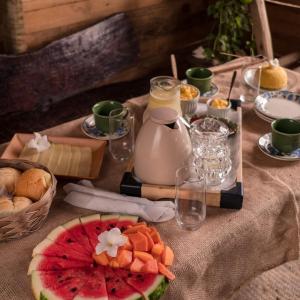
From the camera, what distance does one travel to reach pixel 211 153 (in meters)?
1.29

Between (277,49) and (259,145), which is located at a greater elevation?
(259,145)

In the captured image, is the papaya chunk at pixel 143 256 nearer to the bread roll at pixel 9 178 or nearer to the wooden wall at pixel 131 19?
the bread roll at pixel 9 178

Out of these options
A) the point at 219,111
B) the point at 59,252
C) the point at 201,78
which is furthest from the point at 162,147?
the point at 201,78

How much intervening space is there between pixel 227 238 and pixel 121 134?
51cm

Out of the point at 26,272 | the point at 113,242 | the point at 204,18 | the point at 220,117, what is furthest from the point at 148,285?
the point at 204,18

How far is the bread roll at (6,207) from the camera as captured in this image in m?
1.02

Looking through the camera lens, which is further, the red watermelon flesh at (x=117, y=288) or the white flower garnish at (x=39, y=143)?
the white flower garnish at (x=39, y=143)

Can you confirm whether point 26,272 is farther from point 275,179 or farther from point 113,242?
point 275,179

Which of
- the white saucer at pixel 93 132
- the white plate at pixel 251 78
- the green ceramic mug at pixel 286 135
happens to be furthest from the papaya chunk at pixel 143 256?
the white plate at pixel 251 78

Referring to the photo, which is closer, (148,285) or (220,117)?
(148,285)

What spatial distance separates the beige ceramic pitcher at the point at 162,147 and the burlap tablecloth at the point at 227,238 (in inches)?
5.4

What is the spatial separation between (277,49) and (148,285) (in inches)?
114

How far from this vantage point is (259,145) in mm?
1467

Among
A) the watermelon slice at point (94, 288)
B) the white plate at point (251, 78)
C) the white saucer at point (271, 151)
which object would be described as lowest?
the watermelon slice at point (94, 288)
